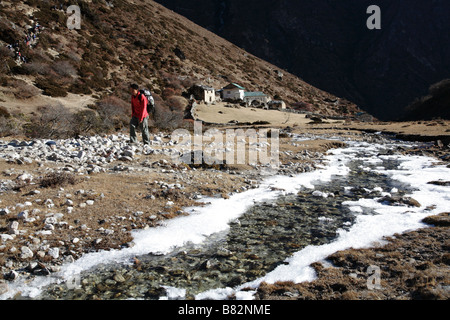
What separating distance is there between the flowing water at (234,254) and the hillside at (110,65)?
41.1 feet

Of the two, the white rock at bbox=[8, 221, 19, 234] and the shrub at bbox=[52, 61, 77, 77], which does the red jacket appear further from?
the shrub at bbox=[52, 61, 77, 77]

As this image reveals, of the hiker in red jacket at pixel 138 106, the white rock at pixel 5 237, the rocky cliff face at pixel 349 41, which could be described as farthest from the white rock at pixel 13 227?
the rocky cliff face at pixel 349 41

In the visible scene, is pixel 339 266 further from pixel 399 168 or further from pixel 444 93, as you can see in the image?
pixel 444 93

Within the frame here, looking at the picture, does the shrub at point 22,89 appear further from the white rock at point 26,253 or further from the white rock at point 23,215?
the white rock at point 26,253

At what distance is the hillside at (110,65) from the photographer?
81.0 feet

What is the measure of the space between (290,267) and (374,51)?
158 meters

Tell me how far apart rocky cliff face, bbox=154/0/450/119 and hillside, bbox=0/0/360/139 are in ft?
184

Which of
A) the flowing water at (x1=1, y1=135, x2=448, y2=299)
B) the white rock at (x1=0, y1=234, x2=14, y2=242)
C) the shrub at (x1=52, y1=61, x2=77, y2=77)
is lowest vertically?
the flowing water at (x1=1, y1=135, x2=448, y2=299)

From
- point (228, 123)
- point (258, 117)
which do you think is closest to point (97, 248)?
point (228, 123)

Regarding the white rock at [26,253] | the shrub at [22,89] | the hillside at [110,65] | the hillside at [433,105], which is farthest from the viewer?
the hillside at [433,105]

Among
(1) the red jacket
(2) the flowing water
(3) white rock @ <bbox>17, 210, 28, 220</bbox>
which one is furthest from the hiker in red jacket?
(3) white rock @ <bbox>17, 210, 28, 220</bbox>

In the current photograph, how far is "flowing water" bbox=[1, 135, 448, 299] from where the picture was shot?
12.8ft

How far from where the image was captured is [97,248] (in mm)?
4762
